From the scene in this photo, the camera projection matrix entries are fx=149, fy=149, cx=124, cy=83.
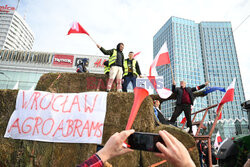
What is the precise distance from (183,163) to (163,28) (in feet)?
348

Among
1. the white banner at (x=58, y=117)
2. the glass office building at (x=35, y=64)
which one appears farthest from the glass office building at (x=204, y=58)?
the white banner at (x=58, y=117)

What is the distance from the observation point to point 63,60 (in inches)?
1683

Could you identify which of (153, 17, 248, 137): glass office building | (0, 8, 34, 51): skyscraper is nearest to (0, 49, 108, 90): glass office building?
(153, 17, 248, 137): glass office building

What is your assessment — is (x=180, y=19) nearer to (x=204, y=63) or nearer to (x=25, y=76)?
(x=204, y=63)

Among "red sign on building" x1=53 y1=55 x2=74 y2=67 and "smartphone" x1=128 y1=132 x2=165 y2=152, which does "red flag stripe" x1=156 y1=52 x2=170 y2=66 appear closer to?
"smartphone" x1=128 y1=132 x2=165 y2=152

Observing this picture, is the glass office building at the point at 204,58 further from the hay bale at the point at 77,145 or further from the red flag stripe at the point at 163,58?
the hay bale at the point at 77,145

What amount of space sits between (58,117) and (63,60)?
43313 millimetres

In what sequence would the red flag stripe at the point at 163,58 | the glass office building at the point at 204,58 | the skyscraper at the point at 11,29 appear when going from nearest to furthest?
1. the red flag stripe at the point at 163,58
2. the glass office building at the point at 204,58
3. the skyscraper at the point at 11,29

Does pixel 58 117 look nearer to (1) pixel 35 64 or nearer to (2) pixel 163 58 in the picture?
(2) pixel 163 58

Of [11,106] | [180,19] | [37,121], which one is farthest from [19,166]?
[180,19]

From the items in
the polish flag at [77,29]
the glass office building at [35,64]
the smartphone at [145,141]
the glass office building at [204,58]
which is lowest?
the smartphone at [145,141]

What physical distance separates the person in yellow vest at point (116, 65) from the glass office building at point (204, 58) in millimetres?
74553

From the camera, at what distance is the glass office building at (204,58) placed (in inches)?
3046

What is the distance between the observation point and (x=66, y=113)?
3289 mm
